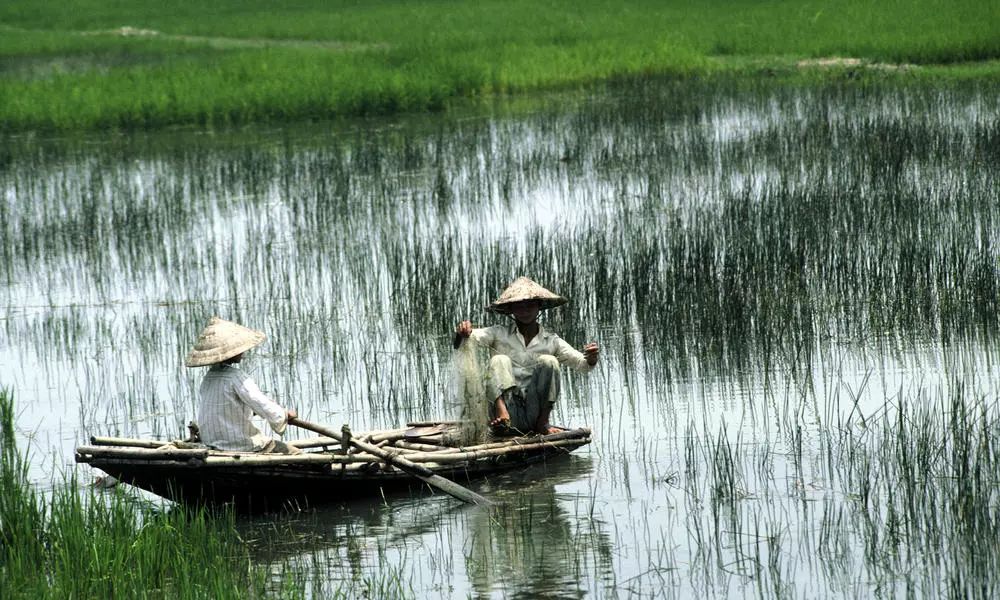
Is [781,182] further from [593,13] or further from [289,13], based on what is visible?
[289,13]

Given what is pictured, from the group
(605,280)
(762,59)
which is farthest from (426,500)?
(762,59)

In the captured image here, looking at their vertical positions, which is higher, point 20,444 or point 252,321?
point 252,321

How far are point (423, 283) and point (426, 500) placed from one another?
10.9 ft

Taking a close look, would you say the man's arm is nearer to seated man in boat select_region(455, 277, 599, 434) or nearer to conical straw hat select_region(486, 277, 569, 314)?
seated man in boat select_region(455, 277, 599, 434)

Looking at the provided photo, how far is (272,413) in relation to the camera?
5898 millimetres

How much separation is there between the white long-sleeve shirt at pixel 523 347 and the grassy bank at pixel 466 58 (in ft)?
43.2

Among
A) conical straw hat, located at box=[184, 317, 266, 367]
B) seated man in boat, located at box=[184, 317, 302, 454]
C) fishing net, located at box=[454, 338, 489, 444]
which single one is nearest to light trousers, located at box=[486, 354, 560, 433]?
fishing net, located at box=[454, 338, 489, 444]

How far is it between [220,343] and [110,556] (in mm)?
1294

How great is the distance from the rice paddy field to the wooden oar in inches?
6.6

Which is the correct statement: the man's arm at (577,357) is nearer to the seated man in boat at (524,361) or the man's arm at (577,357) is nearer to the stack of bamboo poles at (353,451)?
the seated man in boat at (524,361)

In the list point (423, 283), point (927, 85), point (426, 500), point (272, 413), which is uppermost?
point (927, 85)

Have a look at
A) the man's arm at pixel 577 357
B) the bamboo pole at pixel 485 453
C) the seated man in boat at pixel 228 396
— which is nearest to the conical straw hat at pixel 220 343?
the seated man in boat at pixel 228 396

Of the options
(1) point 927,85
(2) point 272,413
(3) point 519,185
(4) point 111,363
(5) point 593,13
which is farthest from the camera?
(5) point 593,13

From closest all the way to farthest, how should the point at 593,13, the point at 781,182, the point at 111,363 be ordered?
the point at 111,363, the point at 781,182, the point at 593,13
